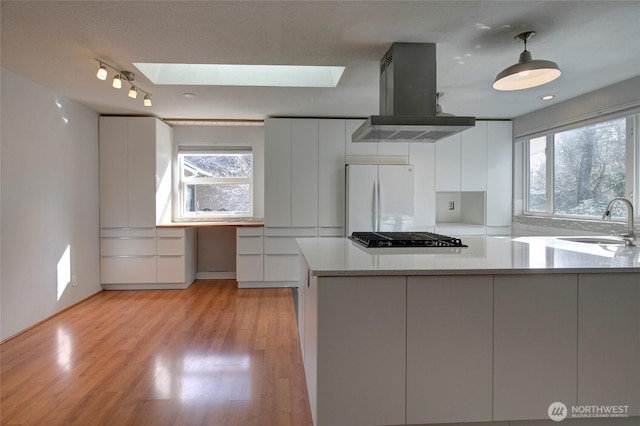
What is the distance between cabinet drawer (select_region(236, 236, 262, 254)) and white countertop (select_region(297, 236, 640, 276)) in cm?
234

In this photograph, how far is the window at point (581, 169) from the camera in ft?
10.8

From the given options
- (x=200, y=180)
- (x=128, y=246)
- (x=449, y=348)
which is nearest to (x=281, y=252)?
(x=200, y=180)

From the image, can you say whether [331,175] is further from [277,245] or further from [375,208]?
[277,245]

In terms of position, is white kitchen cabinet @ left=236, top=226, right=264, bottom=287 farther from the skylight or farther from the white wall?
the skylight

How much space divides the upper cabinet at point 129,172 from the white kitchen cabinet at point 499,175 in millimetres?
4376

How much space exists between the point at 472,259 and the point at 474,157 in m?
3.37

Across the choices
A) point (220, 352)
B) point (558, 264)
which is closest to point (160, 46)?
point (220, 352)

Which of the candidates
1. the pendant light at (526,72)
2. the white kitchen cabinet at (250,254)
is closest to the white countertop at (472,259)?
the pendant light at (526,72)

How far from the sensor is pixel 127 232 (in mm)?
4543

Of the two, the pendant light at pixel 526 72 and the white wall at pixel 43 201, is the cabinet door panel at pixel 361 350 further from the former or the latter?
the white wall at pixel 43 201

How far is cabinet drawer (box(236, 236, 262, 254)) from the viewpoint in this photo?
183 inches

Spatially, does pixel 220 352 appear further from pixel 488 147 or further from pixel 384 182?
pixel 488 147

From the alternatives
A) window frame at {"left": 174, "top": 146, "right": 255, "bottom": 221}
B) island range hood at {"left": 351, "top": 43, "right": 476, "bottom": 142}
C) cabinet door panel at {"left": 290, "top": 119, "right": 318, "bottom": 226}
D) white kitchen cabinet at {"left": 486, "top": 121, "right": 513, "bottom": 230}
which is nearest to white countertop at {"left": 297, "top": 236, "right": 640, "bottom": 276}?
island range hood at {"left": 351, "top": 43, "right": 476, "bottom": 142}

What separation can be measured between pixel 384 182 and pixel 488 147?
159 cm
